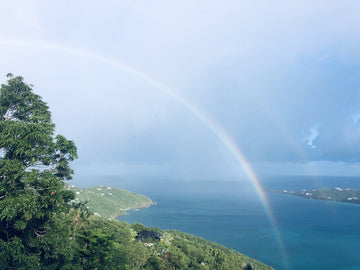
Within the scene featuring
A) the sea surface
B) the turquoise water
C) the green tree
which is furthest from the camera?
the turquoise water

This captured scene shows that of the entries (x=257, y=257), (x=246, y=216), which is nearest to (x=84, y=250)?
(x=257, y=257)

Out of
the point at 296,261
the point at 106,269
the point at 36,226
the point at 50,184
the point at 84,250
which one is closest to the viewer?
the point at 50,184

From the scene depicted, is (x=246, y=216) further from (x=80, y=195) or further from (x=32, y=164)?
(x=32, y=164)

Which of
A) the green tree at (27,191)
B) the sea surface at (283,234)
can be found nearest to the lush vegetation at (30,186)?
the green tree at (27,191)

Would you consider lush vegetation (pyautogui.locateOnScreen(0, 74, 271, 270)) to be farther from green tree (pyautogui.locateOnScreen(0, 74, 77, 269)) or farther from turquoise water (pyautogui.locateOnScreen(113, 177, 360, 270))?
turquoise water (pyautogui.locateOnScreen(113, 177, 360, 270))

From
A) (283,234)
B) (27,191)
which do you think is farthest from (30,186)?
(283,234)

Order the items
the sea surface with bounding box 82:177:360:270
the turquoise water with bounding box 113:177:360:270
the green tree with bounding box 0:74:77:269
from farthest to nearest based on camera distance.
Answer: the turquoise water with bounding box 113:177:360:270, the sea surface with bounding box 82:177:360:270, the green tree with bounding box 0:74:77:269

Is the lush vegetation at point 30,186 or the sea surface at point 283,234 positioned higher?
the lush vegetation at point 30,186

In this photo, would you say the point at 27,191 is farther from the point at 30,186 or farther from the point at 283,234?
the point at 283,234

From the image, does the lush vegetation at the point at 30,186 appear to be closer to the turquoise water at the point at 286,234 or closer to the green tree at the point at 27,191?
the green tree at the point at 27,191

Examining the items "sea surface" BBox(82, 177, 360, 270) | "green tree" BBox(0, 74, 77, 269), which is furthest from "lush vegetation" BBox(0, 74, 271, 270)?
"sea surface" BBox(82, 177, 360, 270)

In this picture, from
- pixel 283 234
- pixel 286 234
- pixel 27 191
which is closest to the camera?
pixel 27 191
